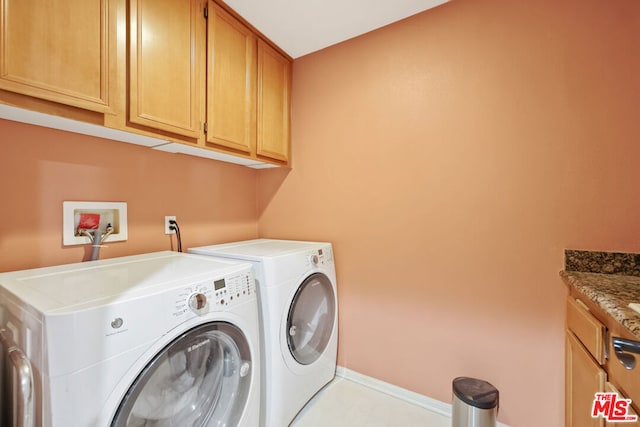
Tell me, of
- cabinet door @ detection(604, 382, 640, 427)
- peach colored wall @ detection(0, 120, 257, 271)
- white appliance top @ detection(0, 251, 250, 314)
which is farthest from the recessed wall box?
cabinet door @ detection(604, 382, 640, 427)

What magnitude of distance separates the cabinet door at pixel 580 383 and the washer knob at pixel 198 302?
1.29 metres

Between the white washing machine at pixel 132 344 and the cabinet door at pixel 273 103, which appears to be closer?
the white washing machine at pixel 132 344

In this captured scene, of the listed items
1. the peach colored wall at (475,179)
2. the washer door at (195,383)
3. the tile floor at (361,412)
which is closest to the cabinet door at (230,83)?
the peach colored wall at (475,179)

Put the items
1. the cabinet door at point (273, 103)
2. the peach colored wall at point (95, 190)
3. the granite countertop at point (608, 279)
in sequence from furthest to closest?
1. the cabinet door at point (273, 103)
2. the peach colored wall at point (95, 190)
3. the granite countertop at point (608, 279)

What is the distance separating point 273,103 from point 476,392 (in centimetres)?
200

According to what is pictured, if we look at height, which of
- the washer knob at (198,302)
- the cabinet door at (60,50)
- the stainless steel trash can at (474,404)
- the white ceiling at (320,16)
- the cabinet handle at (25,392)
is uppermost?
the white ceiling at (320,16)

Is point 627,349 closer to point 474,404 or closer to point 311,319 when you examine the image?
point 474,404

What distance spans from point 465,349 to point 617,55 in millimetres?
1535

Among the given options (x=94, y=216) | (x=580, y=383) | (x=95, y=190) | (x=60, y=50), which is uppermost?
(x=60, y=50)

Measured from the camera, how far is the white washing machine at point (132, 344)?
0.61 metres

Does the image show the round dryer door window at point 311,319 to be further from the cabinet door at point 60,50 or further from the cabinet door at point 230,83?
the cabinet door at point 60,50

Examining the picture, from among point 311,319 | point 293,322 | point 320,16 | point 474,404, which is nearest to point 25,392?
point 293,322

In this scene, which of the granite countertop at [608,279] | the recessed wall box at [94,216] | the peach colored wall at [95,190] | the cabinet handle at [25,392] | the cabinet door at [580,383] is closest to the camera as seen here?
the cabinet handle at [25,392]

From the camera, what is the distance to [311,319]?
5.33ft
